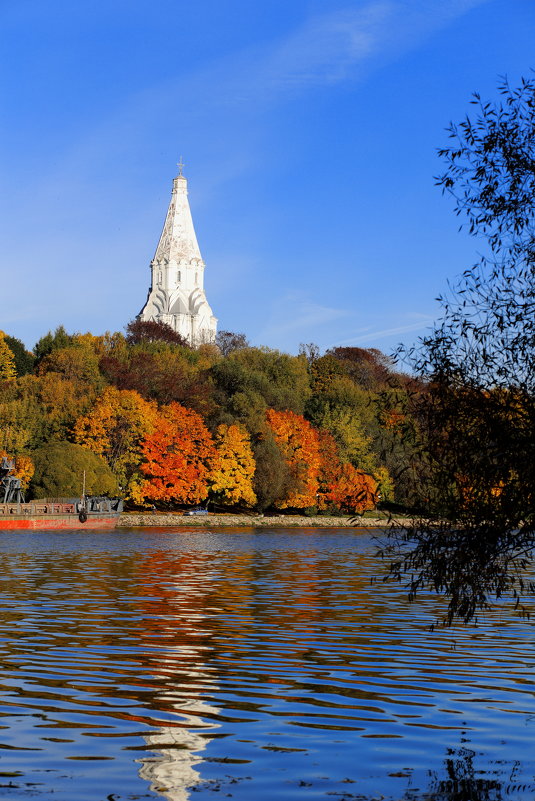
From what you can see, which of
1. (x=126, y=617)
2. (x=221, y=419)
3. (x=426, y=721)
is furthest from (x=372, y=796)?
(x=221, y=419)

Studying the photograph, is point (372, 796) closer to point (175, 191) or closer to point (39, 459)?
point (39, 459)

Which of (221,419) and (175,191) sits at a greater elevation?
(175,191)

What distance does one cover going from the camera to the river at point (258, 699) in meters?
10.6

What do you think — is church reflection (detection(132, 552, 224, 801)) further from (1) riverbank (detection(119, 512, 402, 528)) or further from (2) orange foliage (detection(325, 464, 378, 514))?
(2) orange foliage (detection(325, 464, 378, 514))

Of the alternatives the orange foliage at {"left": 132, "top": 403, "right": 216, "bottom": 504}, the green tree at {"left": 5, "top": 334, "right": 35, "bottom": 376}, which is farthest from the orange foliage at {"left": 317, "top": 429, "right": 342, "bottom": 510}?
the green tree at {"left": 5, "top": 334, "right": 35, "bottom": 376}

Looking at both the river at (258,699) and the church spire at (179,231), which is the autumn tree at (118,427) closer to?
the river at (258,699)

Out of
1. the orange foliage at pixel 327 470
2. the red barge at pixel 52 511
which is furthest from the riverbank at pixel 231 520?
the orange foliage at pixel 327 470

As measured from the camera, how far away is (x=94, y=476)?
8406 centimetres

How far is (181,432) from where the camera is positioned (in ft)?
301

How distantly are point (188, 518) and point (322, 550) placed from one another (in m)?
33.2

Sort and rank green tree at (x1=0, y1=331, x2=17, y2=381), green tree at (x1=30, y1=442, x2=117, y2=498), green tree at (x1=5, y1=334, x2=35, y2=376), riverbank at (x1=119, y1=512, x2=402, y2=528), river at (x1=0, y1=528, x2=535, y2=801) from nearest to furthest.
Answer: river at (x1=0, y1=528, x2=535, y2=801) < green tree at (x1=30, y1=442, x2=117, y2=498) < riverbank at (x1=119, y1=512, x2=402, y2=528) < green tree at (x1=0, y1=331, x2=17, y2=381) < green tree at (x1=5, y1=334, x2=35, y2=376)

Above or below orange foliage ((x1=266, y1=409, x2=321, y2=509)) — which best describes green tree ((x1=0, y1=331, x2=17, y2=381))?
above

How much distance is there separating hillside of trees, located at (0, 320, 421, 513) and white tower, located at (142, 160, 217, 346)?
75.7 meters

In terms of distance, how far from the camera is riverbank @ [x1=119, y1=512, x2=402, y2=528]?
8531 centimetres
